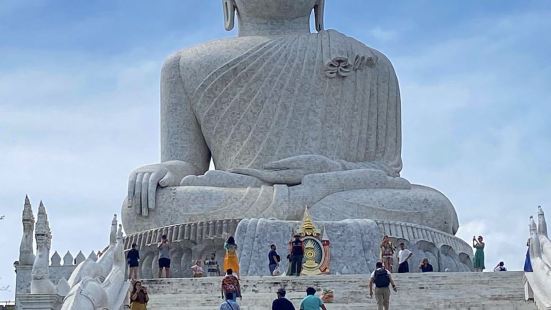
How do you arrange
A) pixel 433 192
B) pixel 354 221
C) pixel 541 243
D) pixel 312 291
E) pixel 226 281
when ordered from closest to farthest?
pixel 312 291, pixel 226 281, pixel 541 243, pixel 354 221, pixel 433 192

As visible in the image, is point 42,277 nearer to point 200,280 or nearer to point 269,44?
point 200,280

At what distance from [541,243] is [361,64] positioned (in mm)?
9668

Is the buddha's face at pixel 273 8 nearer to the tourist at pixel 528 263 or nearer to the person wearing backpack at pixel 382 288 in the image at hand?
the tourist at pixel 528 263

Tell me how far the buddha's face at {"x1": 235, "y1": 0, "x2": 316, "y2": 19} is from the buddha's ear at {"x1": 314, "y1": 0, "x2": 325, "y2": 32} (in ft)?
1.66

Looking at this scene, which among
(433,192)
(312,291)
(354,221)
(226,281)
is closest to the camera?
(312,291)

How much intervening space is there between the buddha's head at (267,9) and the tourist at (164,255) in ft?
19.1

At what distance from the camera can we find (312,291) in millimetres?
15609

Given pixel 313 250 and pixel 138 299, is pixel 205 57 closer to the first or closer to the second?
pixel 313 250

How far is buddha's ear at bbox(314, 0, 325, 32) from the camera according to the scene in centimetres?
2969

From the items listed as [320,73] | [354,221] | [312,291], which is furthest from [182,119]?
[312,291]

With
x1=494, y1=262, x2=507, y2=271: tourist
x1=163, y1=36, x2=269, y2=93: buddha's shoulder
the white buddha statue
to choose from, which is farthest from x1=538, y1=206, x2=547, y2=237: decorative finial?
x1=163, y1=36, x2=269, y2=93: buddha's shoulder

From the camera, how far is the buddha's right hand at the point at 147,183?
2631cm

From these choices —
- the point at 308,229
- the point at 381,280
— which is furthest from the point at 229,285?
the point at 308,229

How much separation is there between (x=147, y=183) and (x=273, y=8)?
16.1 ft
